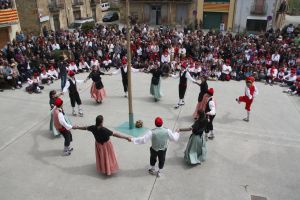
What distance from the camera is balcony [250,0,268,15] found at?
25.0 m

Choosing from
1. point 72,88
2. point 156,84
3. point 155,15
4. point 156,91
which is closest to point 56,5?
point 155,15

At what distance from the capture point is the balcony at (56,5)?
24.9 m

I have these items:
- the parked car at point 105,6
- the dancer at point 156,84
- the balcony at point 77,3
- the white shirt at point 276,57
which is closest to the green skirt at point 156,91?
the dancer at point 156,84

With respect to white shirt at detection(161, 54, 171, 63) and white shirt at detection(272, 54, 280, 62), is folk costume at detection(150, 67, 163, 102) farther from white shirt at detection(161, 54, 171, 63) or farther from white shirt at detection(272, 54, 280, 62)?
white shirt at detection(272, 54, 280, 62)

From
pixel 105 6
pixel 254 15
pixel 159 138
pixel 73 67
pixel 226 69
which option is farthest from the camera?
pixel 105 6

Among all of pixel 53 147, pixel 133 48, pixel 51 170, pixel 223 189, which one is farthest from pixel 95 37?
pixel 223 189

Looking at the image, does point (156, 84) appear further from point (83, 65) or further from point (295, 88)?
point (295, 88)

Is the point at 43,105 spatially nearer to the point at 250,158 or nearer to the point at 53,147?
the point at 53,147

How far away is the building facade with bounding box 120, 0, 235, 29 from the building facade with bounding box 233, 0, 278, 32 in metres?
0.68

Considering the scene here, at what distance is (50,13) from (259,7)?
17725mm

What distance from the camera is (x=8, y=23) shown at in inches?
705

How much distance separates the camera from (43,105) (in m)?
10.9

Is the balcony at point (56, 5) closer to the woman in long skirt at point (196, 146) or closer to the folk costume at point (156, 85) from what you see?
the folk costume at point (156, 85)

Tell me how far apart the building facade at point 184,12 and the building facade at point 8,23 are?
10.3m
